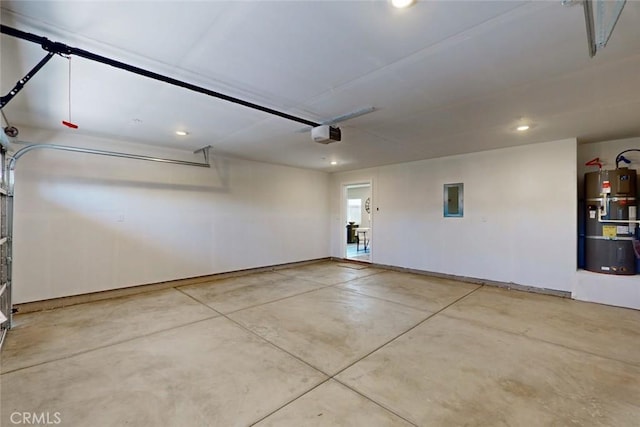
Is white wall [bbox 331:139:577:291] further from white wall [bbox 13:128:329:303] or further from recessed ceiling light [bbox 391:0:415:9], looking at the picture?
recessed ceiling light [bbox 391:0:415:9]

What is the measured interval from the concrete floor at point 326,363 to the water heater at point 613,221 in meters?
0.78

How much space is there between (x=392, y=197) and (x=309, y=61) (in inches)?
189

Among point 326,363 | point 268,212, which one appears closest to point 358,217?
point 268,212

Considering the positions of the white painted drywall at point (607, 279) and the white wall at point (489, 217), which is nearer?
the white painted drywall at point (607, 279)

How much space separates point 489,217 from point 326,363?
432 cm

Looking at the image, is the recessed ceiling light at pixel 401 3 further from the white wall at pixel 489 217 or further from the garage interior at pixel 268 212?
the white wall at pixel 489 217

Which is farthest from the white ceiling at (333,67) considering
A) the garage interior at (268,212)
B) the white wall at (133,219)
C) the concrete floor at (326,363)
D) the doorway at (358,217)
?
the doorway at (358,217)

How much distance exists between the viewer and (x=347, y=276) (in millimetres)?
5863

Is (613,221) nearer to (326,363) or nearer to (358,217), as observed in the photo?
(326,363)

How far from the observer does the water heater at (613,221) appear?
3930 millimetres

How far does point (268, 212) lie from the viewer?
6551 mm

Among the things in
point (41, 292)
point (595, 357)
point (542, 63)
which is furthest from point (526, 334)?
point (41, 292)

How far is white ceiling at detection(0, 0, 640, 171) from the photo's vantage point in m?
1.70

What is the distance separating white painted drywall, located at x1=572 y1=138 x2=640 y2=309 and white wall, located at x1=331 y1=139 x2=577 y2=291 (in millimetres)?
189
